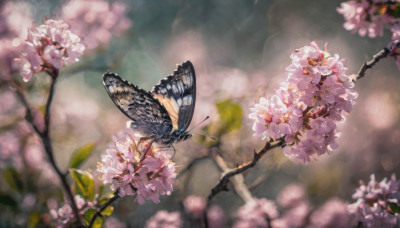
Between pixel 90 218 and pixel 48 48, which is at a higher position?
pixel 48 48

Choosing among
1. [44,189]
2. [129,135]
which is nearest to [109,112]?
[44,189]

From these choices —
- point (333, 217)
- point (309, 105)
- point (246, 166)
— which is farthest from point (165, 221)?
point (309, 105)

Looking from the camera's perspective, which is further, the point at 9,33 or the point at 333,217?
the point at 333,217

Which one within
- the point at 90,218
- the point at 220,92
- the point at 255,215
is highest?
the point at 220,92

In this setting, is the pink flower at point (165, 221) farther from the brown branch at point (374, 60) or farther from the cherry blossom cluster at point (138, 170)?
the brown branch at point (374, 60)

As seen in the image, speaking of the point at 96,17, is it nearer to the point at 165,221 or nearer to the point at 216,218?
the point at 165,221

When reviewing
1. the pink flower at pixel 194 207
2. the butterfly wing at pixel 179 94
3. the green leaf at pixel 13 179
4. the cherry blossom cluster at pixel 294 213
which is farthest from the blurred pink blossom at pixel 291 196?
the green leaf at pixel 13 179

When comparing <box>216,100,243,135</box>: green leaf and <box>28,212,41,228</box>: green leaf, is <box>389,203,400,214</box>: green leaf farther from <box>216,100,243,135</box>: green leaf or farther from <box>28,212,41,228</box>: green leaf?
<box>28,212,41,228</box>: green leaf
